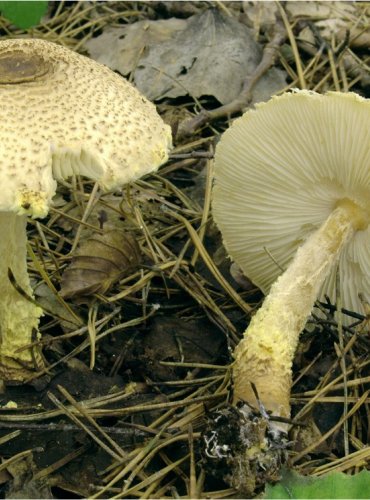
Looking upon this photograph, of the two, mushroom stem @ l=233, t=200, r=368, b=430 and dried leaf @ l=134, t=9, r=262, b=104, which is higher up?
dried leaf @ l=134, t=9, r=262, b=104

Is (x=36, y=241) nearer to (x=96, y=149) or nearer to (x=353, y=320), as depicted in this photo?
(x=96, y=149)

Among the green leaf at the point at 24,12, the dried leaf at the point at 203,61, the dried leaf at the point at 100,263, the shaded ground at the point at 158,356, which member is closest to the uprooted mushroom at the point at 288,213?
the shaded ground at the point at 158,356

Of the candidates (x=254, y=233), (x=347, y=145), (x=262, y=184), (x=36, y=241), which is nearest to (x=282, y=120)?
(x=347, y=145)

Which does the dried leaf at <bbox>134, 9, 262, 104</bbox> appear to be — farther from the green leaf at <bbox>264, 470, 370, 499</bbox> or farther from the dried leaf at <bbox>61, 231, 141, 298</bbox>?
the green leaf at <bbox>264, 470, 370, 499</bbox>

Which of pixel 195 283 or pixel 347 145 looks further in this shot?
pixel 195 283

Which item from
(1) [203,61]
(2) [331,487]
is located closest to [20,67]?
(2) [331,487]

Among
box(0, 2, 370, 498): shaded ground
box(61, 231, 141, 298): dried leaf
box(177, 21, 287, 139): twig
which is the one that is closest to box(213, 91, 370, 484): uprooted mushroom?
box(0, 2, 370, 498): shaded ground
